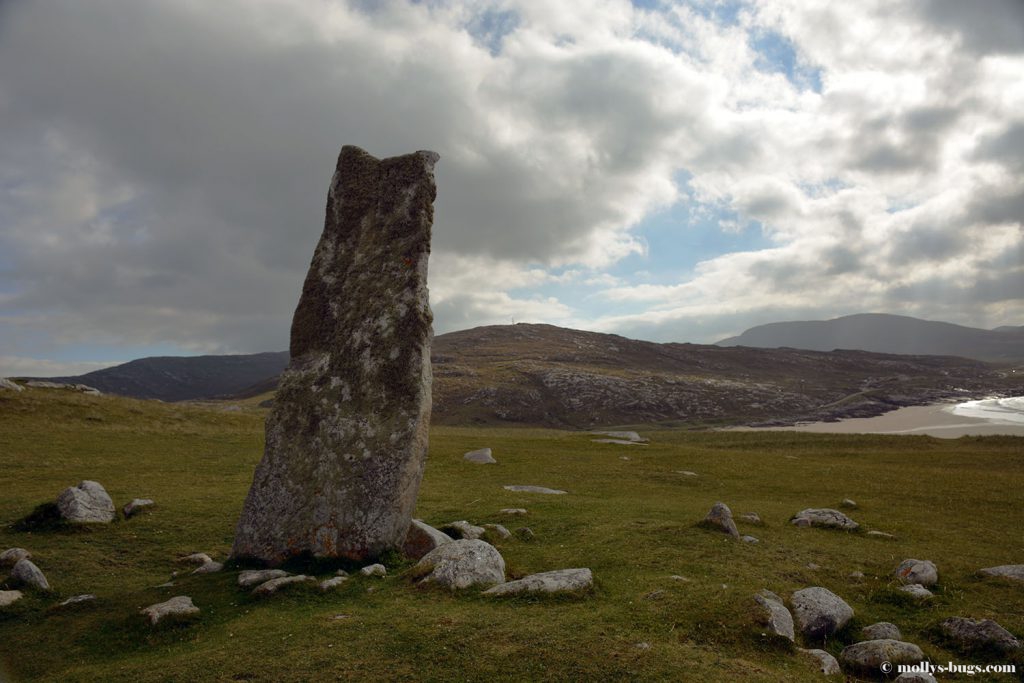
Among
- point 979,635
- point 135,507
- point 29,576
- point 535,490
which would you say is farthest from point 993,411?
point 29,576

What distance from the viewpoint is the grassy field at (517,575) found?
9422 mm

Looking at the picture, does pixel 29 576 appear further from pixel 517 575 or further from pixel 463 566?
pixel 517 575

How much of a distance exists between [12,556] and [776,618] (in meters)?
19.5

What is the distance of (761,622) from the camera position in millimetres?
10484

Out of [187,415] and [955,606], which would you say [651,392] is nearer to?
[187,415]

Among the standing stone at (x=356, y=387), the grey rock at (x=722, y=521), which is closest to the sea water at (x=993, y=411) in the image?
the grey rock at (x=722, y=521)

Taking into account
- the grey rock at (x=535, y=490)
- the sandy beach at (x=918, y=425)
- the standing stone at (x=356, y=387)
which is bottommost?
the sandy beach at (x=918, y=425)

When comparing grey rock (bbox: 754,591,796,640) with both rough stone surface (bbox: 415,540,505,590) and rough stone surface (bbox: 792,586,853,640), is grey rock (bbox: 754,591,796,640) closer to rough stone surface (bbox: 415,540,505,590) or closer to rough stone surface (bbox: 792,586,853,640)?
rough stone surface (bbox: 792,586,853,640)

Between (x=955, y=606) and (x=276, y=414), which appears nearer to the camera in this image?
(x=955, y=606)

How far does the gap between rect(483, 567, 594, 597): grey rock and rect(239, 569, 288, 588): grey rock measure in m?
5.57

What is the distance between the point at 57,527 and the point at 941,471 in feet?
167

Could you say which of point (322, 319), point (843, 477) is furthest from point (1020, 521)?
point (322, 319)

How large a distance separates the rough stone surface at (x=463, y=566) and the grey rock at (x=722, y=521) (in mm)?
8525

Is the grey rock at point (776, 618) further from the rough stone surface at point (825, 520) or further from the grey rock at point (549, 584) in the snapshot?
the rough stone surface at point (825, 520)
